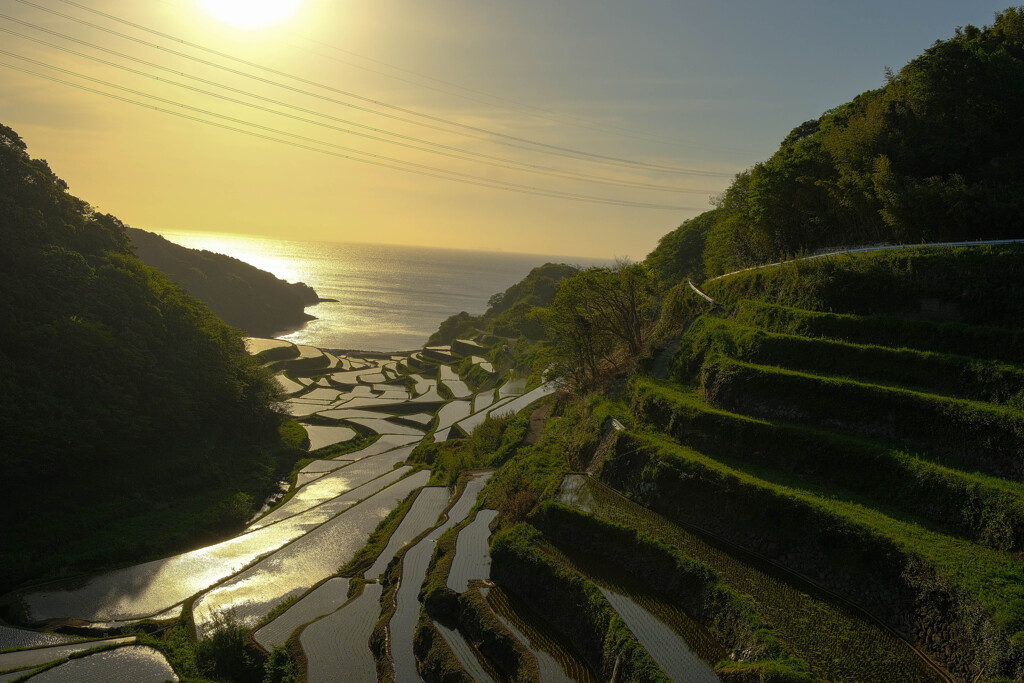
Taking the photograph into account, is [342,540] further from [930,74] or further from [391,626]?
[930,74]

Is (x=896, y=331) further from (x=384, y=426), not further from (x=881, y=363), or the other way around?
(x=384, y=426)

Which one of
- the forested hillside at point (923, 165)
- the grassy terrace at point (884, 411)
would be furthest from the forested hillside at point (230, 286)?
the grassy terrace at point (884, 411)

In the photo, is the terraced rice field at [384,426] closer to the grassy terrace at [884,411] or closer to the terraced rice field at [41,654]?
the terraced rice field at [41,654]

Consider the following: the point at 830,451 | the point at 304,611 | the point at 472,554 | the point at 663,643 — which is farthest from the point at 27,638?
the point at 830,451

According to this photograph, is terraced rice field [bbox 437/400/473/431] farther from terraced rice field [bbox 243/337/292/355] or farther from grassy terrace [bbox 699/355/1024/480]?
terraced rice field [bbox 243/337/292/355]

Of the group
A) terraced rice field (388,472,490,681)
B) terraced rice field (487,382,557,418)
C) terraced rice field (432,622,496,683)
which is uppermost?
terraced rice field (487,382,557,418)

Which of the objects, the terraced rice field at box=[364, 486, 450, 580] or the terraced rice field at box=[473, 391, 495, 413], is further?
the terraced rice field at box=[473, 391, 495, 413]

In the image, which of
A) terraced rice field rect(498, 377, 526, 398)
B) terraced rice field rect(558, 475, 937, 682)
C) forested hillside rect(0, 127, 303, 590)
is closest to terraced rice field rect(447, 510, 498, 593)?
terraced rice field rect(558, 475, 937, 682)
